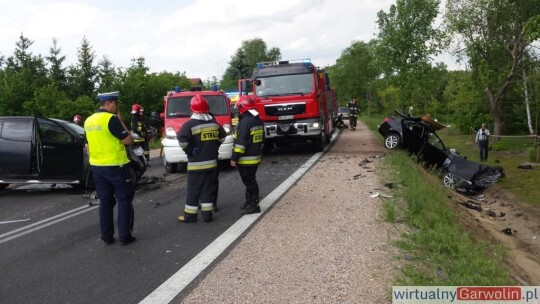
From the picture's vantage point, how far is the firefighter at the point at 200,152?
6.36m

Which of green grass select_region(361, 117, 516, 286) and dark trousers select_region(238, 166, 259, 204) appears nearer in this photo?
green grass select_region(361, 117, 516, 286)

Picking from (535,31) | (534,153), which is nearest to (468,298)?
(534,153)

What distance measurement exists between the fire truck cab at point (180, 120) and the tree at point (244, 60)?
4824 centimetres

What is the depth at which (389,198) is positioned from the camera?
7.56 meters

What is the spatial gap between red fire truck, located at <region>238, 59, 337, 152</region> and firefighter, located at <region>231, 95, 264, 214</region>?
705 centimetres

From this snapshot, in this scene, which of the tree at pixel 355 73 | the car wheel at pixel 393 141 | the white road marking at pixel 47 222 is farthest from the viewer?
the tree at pixel 355 73

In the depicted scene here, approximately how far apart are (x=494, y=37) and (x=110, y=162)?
105 ft

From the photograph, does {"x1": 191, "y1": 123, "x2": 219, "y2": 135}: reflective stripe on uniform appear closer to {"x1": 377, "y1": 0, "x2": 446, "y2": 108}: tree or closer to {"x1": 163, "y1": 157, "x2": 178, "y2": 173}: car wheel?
{"x1": 163, "y1": 157, "x2": 178, "y2": 173}: car wheel

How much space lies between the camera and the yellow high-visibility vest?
218 inches

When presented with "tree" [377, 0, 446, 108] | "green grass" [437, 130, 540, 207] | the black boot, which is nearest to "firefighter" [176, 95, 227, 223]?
the black boot

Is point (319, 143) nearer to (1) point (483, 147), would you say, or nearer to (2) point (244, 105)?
(2) point (244, 105)

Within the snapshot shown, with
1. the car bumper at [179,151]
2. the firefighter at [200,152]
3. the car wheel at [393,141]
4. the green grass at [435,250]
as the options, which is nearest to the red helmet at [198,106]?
the firefighter at [200,152]

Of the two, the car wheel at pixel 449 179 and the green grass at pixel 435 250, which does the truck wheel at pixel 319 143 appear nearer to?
the car wheel at pixel 449 179

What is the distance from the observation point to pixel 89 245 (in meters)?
5.80
